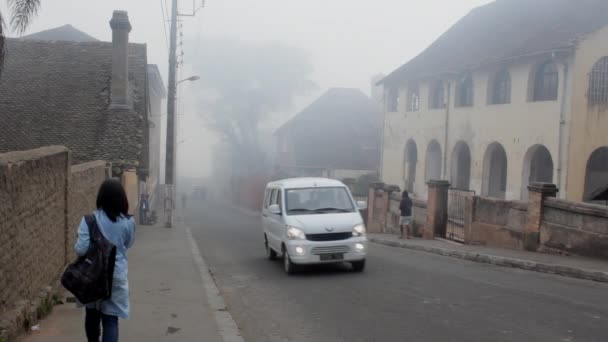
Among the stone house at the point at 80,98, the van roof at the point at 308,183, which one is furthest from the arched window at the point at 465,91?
the van roof at the point at 308,183

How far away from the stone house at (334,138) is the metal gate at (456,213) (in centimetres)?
2896

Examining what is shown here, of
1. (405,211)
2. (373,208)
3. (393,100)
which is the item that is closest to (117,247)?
(405,211)

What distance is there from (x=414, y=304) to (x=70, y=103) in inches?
672

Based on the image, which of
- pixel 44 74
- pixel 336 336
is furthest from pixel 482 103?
pixel 336 336

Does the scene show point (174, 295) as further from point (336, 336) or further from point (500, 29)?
point (500, 29)

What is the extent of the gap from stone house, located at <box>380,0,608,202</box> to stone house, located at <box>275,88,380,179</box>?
13165mm

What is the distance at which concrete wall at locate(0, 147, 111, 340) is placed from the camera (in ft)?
20.9

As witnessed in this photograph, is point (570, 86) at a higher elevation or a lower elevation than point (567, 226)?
higher

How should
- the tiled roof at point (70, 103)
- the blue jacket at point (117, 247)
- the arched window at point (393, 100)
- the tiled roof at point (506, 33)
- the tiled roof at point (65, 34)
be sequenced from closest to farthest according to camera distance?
the blue jacket at point (117, 247) < the tiled roof at point (70, 103) < the tiled roof at point (506, 33) < the arched window at point (393, 100) < the tiled roof at point (65, 34)

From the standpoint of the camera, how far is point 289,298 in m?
10.1

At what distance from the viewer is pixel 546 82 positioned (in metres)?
25.5

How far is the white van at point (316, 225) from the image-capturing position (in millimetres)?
11898

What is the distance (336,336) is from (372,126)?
49380 mm

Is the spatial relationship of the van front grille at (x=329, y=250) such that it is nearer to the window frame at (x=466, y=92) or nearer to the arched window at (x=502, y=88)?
the arched window at (x=502, y=88)
